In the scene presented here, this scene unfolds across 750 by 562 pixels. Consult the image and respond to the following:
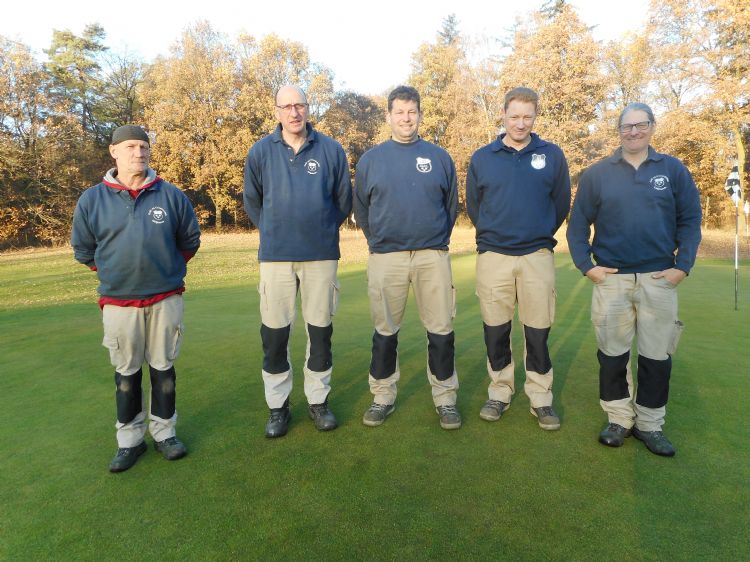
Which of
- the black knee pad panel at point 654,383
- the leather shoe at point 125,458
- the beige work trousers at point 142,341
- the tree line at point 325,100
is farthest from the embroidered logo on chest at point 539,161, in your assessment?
the tree line at point 325,100

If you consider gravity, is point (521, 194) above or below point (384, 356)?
above

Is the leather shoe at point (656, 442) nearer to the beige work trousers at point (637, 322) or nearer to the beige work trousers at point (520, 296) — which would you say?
the beige work trousers at point (637, 322)

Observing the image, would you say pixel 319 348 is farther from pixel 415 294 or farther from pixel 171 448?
pixel 171 448

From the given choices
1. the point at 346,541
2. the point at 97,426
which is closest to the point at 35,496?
the point at 97,426

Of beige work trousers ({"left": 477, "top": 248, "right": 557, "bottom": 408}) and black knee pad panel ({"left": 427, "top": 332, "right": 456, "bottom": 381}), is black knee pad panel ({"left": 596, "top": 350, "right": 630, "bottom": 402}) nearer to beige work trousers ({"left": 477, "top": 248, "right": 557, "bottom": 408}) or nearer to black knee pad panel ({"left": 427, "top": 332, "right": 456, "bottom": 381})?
beige work trousers ({"left": 477, "top": 248, "right": 557, "bottom": 408})

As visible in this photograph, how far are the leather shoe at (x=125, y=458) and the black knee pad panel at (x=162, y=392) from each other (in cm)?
21

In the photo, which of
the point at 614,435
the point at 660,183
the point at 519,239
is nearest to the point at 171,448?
the point at 519,239

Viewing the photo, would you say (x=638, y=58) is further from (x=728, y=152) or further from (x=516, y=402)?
(x=516, y=402)

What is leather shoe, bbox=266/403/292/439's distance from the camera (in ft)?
10.2

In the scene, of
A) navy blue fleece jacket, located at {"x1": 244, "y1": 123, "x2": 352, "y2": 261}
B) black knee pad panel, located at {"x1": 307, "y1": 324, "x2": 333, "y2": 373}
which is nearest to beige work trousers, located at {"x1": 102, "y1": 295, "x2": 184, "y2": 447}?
navy blue fleece jacket, located at {"x1": 244, "y1": 123, "x2": 352, "y2": 261}

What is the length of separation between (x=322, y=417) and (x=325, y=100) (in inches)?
1139

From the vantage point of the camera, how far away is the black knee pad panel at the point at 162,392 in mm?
3037

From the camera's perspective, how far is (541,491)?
240 centimetres

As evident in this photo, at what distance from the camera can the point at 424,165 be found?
3268 mm
